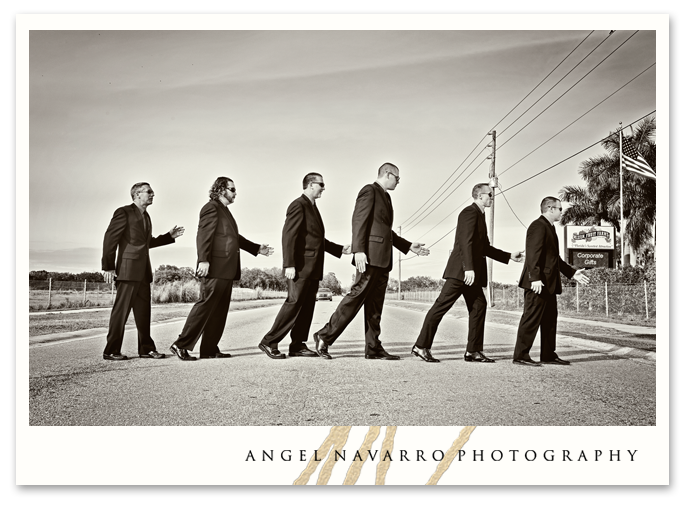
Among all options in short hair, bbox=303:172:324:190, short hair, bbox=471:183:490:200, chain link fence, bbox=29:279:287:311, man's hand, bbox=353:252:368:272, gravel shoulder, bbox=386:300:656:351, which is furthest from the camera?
gravel shoulder, bbox=386:300:656:351

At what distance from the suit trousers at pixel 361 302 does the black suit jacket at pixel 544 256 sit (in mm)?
1313

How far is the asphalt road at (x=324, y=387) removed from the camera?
4098 millimetres

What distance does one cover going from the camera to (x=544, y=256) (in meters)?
4.95

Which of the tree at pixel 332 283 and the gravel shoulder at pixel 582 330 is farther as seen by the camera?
the gravel shoulder at pixel 582 330

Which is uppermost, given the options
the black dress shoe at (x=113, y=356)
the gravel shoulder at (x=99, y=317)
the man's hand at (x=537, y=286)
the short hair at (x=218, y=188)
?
the short hair at (x=218, y=188)

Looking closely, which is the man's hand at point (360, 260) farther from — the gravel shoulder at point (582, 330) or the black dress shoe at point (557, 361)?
the black dress shoe at point (557, 361)

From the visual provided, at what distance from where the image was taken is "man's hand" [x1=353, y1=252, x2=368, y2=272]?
15.0ft

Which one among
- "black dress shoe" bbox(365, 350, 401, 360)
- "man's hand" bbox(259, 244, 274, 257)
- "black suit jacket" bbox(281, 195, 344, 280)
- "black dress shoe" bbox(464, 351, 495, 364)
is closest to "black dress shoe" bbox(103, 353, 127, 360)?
"man's hand" bbox(259, 244, 274, 257)

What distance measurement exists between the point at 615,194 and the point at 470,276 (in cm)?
150

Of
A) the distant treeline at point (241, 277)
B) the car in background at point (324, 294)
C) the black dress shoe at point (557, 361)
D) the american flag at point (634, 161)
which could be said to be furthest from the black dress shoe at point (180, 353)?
the american flag at point (634, 161)

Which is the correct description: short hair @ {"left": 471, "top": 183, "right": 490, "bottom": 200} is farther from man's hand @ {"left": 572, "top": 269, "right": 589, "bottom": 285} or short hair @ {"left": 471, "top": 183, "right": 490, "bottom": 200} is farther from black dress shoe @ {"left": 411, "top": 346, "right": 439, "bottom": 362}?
black dress shoe @ {"left": 411, "top": 346, "right": 439, "bottom": 362}
